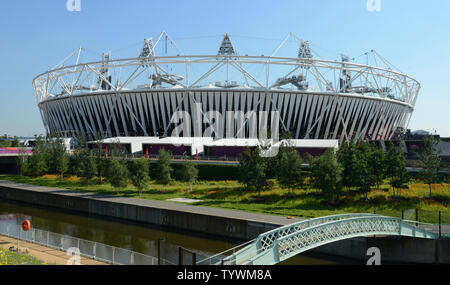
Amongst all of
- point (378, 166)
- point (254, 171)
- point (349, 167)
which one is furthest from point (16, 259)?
point (378, 166)

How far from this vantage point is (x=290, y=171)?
1227 inches

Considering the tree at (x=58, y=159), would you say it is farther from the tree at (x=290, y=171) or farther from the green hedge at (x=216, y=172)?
the tree at (x=290, y=171)

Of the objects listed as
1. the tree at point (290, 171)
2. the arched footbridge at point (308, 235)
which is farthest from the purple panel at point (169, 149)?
the arched footbridge at point (308, 235)

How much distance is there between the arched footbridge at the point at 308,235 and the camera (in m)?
12.4

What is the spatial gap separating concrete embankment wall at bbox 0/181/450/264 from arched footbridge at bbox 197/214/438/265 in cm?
76

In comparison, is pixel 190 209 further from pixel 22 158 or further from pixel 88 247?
pixel 22 158

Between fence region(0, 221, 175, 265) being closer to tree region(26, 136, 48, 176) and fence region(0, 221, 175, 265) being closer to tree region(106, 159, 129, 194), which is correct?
tree region(106, 159, 129, 194)

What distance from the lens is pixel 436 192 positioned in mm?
28844

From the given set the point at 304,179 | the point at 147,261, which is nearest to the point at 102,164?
the point at 304,179

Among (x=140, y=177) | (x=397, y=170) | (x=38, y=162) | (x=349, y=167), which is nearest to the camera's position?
(x=397, y=170)

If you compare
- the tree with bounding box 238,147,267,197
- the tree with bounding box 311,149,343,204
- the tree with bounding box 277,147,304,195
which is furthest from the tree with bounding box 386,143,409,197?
the tree with bounding box 238,147,267,197

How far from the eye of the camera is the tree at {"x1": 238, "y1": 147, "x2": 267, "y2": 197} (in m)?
32.0

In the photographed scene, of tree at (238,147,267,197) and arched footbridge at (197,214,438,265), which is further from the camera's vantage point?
tree at (238,147,267,197)

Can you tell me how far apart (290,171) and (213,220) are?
33.5 feet
